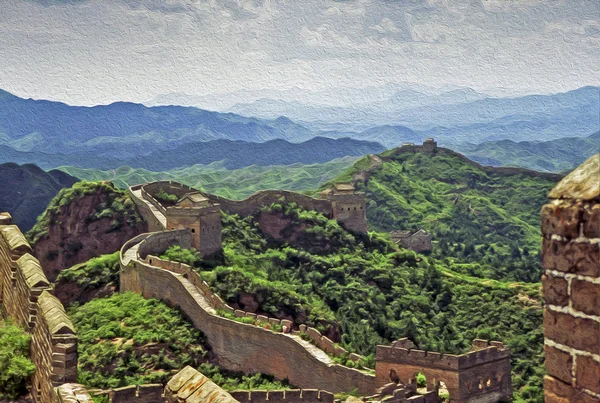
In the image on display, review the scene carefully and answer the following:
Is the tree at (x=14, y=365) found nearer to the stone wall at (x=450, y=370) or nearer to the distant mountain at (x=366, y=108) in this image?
the stone wall at (x=450, y=370)

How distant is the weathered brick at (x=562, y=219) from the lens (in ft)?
18.7

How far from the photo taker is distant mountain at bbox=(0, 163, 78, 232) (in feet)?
284

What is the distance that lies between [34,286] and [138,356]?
80.6ft

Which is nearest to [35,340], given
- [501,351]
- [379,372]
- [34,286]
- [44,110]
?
[34,286]

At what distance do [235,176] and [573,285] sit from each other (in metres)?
137

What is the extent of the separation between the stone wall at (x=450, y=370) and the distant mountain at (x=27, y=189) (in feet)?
160

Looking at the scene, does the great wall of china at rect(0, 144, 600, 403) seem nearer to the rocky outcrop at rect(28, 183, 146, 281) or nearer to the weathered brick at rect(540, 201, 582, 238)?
the weathered brick at rect(540, 201, 582, 238)

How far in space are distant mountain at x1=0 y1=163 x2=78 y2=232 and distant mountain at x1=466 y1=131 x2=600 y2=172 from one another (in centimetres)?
6140


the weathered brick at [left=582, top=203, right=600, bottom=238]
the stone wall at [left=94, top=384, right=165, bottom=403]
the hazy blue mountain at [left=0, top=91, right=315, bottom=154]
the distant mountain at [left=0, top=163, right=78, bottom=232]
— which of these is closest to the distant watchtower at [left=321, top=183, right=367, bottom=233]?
the distant mountain at [left=0, top=163, right=78, bottom=232]

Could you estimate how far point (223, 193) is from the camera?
122 metres

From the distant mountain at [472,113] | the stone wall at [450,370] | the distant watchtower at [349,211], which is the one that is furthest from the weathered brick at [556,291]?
the distant mountain at [472,113]

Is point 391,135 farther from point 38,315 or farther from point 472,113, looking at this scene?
point 38,315

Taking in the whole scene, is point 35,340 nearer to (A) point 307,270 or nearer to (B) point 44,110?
(A) point 307,270

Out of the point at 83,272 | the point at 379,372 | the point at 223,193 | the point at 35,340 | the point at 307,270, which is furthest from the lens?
the point at 223,193
